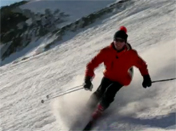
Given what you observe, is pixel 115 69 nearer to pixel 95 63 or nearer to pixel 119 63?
pixel 119 63

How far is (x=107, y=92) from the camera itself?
16.8ft

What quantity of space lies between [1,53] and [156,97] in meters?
22.1

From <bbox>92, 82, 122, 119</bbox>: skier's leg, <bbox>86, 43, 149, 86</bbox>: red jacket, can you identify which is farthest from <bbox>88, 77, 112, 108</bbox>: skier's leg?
<bbox>92, 82, 122, 119</bbox>: skier's leg

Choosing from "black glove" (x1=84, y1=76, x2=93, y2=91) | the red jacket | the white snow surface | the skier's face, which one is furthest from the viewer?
"black glove" (x1=84, y1=76, x2=93, y2=91)

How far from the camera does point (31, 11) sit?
28.6m

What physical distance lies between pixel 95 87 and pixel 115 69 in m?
1.54

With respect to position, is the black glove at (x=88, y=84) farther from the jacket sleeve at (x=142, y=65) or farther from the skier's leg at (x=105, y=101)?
the jacket sleeve at (x=142, y=65)

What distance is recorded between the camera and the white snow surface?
4.87m

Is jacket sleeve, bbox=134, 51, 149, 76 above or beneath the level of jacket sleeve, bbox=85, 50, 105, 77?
beneath

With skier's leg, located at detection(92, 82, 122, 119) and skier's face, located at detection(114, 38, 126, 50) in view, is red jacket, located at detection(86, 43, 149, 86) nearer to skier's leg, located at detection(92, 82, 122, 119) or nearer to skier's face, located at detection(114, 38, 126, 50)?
skier's face, located at detection(114, 38, 126, 50)

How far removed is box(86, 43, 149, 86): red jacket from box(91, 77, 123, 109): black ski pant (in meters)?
0.10

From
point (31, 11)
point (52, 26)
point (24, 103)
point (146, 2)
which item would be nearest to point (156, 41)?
point (24, 103)

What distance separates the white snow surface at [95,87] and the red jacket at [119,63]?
0.53 meters

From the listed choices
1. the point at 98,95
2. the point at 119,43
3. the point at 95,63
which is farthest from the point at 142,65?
the point at 98,95
